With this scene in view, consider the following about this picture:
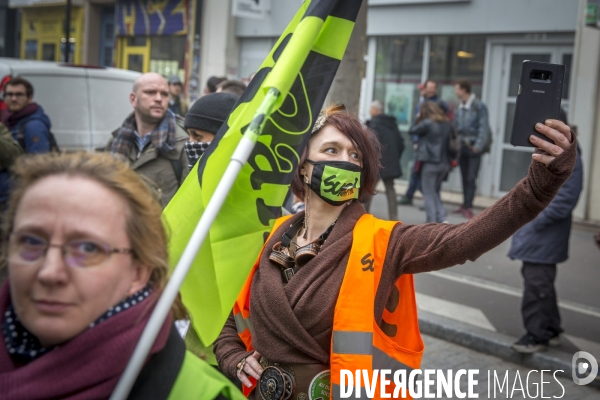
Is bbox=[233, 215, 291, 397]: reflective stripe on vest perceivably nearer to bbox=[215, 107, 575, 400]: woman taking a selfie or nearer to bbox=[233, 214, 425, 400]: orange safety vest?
bbox=[215, 107, 575, 400]: woman taking a selfie

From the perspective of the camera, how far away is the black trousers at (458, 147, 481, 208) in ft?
41.2

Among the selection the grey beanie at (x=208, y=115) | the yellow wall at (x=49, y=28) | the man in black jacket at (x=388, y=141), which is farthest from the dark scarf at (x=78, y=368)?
the yellow wall at (x=49, y=28)

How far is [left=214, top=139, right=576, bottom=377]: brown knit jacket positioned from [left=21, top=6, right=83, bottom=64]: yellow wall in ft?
73.4

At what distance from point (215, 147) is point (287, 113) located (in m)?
0.25

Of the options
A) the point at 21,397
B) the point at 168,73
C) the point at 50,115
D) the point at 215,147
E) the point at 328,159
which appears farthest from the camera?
the point at 168,73

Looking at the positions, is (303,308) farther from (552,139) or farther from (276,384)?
(552,139)

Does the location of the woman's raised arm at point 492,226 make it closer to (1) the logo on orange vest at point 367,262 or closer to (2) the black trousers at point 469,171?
(1) the logo on orange vest at point 367,262

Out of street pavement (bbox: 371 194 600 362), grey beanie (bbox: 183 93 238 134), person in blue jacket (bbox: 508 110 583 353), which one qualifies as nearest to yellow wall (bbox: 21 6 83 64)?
street pavement (bbox: 371 194 600 362)

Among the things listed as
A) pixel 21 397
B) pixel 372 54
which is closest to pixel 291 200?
pixel 21 397

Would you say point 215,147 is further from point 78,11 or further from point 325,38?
point 78,11

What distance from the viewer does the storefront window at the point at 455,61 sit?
14266mm

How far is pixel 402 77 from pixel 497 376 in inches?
424

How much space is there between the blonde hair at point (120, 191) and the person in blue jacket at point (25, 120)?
6116 millimetres

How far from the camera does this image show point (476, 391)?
5379 millimetres
